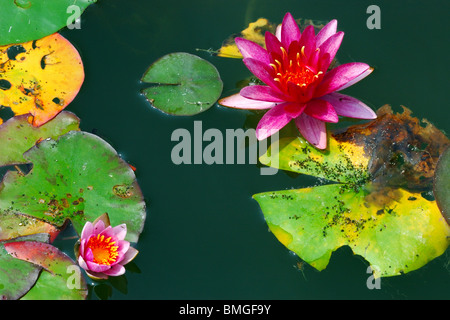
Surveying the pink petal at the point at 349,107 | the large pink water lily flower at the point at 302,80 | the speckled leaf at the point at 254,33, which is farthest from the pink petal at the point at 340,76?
the speckled leaf at the point at 254,33

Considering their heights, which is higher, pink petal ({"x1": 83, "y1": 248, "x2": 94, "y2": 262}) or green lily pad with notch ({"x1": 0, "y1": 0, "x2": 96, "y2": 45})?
green lily pad with notch ({"x1": 0, "y1": 0, "x2": 96, "y2": 45})

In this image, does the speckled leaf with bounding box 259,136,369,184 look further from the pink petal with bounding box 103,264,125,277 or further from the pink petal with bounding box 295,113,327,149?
the pink petal with bounding box 103,264,125,277

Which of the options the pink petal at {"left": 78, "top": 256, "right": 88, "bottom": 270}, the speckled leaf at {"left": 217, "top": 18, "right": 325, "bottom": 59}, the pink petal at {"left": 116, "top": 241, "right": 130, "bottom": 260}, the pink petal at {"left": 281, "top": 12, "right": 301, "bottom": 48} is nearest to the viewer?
the pink petal at {"left": 78, "top": 256, "right": 88, "bottom": 270}

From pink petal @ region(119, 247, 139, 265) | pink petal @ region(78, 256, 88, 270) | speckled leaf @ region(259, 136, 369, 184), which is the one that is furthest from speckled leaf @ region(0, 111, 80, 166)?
speckled leaf @ region(259, 136, 369, 184)

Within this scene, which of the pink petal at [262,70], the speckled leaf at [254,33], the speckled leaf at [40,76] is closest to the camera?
the pink petal at [262,70]

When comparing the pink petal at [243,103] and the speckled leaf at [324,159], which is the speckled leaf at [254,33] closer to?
the pink petal at [243,103]

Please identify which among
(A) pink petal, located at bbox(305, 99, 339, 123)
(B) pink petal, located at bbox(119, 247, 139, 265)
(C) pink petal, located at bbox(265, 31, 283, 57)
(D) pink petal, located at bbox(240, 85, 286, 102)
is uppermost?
(C) pink petal, located at bbox(265, 31, 283, 57)
